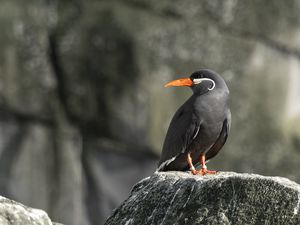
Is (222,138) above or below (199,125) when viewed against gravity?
below

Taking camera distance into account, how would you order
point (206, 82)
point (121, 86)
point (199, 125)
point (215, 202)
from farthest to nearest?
point (121, 86) → point (206, 82) → point (199, 125) → point (215, 202)

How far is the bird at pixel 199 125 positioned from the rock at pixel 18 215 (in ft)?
7.47

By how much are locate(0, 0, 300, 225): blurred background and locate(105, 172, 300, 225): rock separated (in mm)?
7194

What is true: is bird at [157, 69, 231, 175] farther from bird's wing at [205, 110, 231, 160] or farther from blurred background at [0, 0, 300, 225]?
blurred background at [0, 0, 300, 225]

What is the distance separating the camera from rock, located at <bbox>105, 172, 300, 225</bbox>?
19.2ft

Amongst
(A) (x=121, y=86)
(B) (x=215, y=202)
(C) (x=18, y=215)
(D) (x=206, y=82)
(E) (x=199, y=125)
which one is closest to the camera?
(C) (x=18, y=215)

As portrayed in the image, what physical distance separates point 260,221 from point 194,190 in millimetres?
612

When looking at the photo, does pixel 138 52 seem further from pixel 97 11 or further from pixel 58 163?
pixel 58 163

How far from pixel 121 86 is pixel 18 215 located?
8.17 metres

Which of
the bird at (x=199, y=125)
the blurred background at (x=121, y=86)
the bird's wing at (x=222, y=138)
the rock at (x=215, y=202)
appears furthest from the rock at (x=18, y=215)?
the blurred background at (x=121, y=86)

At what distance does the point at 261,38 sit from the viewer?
14.2 m

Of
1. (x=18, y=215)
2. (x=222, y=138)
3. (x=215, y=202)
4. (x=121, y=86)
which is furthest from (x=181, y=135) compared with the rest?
(x=121, y=86)

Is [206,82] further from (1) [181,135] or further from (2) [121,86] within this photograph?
(2) [121,86]

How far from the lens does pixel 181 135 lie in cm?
816
